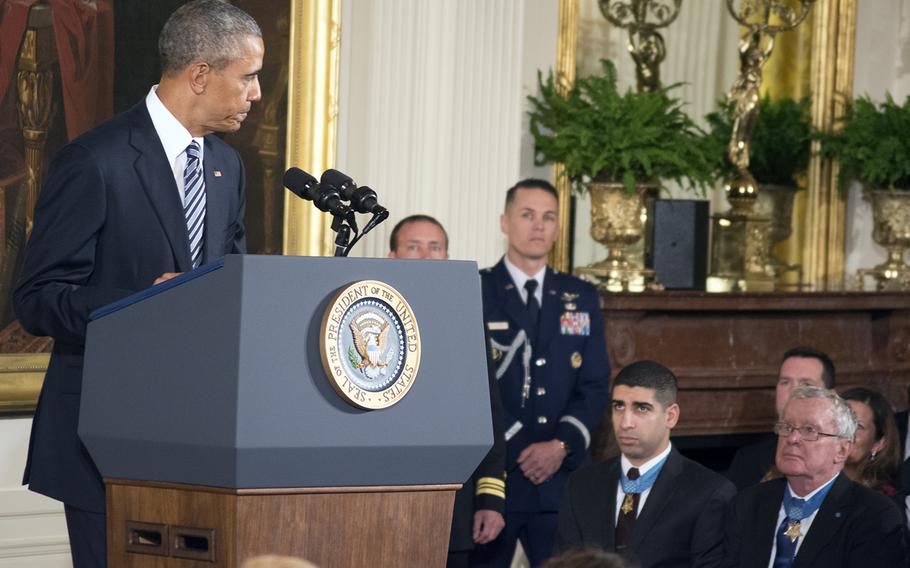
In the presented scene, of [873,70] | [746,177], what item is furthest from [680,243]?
[873,70]

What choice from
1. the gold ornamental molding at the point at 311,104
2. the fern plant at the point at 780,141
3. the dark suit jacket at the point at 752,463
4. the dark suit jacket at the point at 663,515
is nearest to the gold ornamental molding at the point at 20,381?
the gold ornamental molding at the point at 311,104

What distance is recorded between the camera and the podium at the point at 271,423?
2.09m

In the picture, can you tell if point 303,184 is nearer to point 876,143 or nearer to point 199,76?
point 199,76

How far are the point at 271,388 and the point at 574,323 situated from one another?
2.86m

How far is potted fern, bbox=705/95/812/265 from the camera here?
7.09 m

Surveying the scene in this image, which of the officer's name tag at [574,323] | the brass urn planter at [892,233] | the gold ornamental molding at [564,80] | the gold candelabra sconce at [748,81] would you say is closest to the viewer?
the officer's name tag at [574,323]

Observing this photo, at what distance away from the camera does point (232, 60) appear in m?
2.55

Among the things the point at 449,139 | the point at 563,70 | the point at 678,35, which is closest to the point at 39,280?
the point at 449,139

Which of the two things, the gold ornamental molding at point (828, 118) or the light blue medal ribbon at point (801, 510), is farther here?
the gold ornamental molding at point (828, 118)

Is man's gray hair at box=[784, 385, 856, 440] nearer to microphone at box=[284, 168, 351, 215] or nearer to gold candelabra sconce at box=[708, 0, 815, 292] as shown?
microphone at box=[284, 168, 351, 215]

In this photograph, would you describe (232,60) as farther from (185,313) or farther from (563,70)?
(563,70)

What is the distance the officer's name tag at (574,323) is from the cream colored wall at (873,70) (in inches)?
118

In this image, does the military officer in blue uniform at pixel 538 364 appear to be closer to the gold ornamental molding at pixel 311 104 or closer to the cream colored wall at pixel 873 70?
the gold ornamental molding at pixel 311 104

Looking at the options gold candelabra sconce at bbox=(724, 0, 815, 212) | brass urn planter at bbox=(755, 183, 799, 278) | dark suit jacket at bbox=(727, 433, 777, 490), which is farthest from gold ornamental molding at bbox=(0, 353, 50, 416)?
brass urn planter at bbox=(755, 183, 799, 278)
